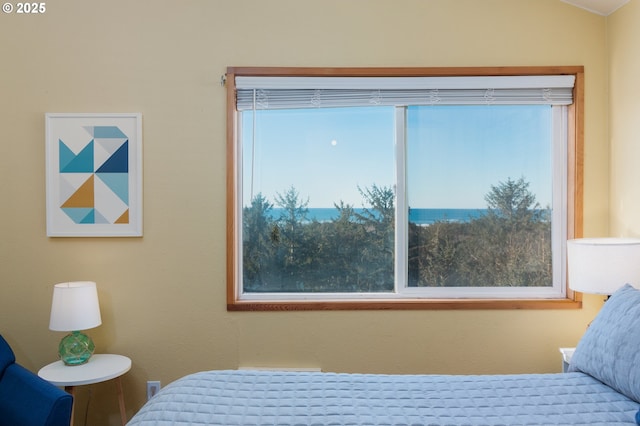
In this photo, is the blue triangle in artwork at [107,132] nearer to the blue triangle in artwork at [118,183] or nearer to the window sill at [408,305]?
the blue triangle in artwork at [118,183]

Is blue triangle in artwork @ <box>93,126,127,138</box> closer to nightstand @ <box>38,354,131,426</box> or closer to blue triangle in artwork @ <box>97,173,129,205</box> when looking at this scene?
blue triangle in artwork @ <box>97,173,129,205</box>

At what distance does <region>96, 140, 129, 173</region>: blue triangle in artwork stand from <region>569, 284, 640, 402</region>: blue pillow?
2.40 meters

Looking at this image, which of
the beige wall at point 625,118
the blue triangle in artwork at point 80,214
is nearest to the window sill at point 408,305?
the beige wall at point 625,118

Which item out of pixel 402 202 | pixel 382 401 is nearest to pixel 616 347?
pixel 382 401

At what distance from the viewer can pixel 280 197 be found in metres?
2.75

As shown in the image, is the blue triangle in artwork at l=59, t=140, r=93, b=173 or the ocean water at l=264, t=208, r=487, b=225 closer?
the blue triangle in artwork at l=59, t=140, r=93, b=173

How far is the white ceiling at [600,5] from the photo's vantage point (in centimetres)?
249

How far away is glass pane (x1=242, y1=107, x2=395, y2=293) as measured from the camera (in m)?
2.74

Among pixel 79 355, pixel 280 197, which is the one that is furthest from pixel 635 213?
pixel 79 355

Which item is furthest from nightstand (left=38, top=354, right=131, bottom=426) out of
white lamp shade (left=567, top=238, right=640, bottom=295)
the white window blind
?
white lamp shade (left=567, top=238, right=640, bottom=295)

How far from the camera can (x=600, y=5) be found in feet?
8.34

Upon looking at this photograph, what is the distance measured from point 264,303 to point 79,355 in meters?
0.98

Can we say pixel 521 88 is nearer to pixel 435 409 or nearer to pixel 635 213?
pixel 635 213

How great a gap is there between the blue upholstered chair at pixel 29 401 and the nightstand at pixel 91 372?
0.16 metres
